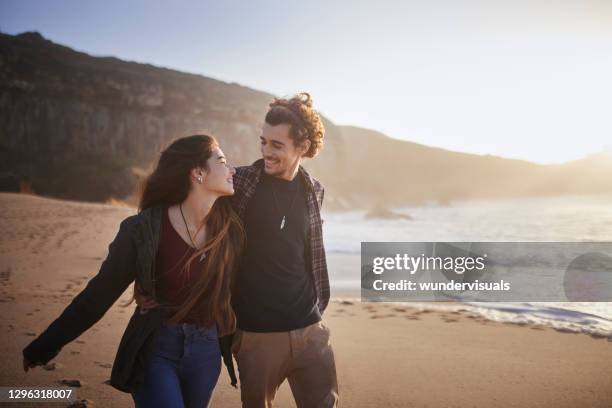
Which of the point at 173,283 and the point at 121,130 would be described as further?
the point at 121,130

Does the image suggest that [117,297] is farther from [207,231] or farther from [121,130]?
[121,130]

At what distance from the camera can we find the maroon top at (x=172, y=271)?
2.16 metres

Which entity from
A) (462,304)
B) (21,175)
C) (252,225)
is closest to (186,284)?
(252,225)

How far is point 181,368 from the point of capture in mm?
2086

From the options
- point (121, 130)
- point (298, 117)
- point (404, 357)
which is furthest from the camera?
point (121, 130)

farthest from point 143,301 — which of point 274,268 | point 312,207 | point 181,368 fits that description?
point 312,207

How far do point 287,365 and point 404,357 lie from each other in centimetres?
241

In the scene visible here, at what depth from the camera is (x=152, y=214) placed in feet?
7.03

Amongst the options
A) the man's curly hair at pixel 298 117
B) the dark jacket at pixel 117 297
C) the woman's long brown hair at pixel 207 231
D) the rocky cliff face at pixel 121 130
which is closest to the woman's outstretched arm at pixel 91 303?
the dark jacket at pixel 117 297

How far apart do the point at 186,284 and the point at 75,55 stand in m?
50.2

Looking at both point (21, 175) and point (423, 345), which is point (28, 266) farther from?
point (21, 175)

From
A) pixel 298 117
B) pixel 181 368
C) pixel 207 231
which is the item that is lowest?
pixel 181 368

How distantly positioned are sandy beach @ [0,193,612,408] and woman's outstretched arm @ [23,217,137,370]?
1.70 metres

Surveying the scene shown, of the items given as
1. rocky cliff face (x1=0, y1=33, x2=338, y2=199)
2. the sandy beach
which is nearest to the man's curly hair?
the sandy beach
